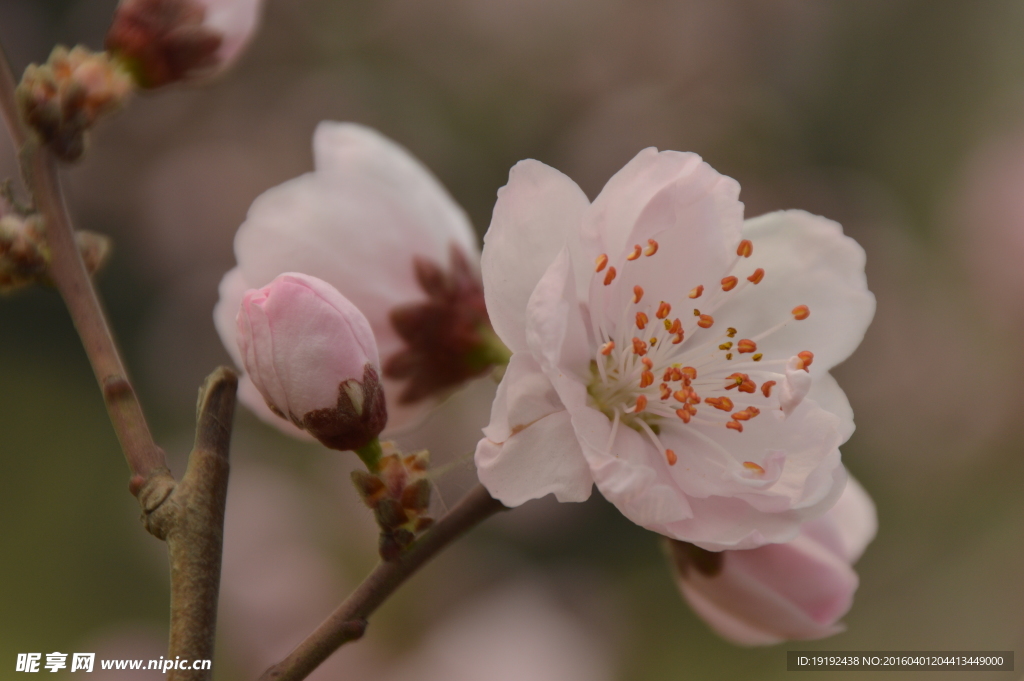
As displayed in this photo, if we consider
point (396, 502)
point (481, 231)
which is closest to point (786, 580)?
point (396, 502)

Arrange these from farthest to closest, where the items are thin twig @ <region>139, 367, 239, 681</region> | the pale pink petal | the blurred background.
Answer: the blurred background, the pale pink petal, thin twig @ <region>139, 367, 239, 681</region>

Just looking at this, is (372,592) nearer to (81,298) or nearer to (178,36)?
(81,298)

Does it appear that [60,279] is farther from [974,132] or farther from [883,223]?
[974,132]

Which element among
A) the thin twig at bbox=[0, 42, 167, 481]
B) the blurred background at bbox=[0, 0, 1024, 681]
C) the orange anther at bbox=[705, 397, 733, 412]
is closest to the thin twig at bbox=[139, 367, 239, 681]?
the thin twig at bbox=[0, 42, 167, 481]

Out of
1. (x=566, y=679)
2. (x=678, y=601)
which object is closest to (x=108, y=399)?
(x=566, y=679)

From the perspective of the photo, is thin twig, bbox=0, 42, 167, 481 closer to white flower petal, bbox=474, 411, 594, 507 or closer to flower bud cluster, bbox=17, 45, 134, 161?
flower bud cluster, bbox=17, 45, 134, 161

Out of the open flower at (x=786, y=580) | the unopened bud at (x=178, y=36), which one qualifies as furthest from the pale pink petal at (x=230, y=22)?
the open flower at (x=786, y=580)
